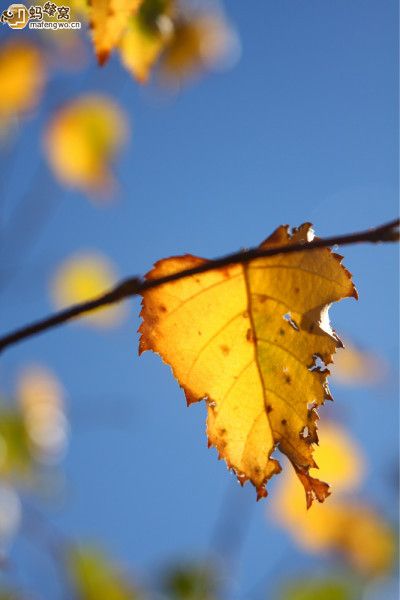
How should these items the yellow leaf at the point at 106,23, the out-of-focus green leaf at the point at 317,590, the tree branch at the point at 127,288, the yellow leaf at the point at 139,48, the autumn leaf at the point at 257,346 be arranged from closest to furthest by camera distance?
the tree branch at the point at 127,288
the autumn leaf at the point at 257,346
the yellow leaf at the point at 106,23
the yellow leaf at the point at 139,48
the out-of-focus green leaf at the point at 317,590

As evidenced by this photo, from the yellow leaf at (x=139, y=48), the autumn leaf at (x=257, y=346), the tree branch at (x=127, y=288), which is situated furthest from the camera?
the yellow leaf at (x=139, y=48)

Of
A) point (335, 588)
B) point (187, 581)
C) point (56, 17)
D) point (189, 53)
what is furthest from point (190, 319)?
point (187, 581)

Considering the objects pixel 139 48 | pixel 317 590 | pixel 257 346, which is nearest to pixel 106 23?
pixel 139 48

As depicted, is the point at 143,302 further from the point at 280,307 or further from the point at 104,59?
the point at 104,59

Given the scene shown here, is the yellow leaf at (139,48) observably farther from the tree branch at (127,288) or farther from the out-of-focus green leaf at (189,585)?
the out-of-focus green leaf at (189,585)

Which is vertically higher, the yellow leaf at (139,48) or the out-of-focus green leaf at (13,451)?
the out-of-focus green leaf at (13,451)

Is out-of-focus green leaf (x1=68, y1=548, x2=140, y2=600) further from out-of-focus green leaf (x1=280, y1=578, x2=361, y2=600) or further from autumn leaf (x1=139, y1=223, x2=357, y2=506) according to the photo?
autumn leaf (x1=139, y1=223, x2=357, y2=506)

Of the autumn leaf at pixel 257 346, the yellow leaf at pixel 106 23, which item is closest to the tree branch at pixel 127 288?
the autumn leaf at pixel 257 346
